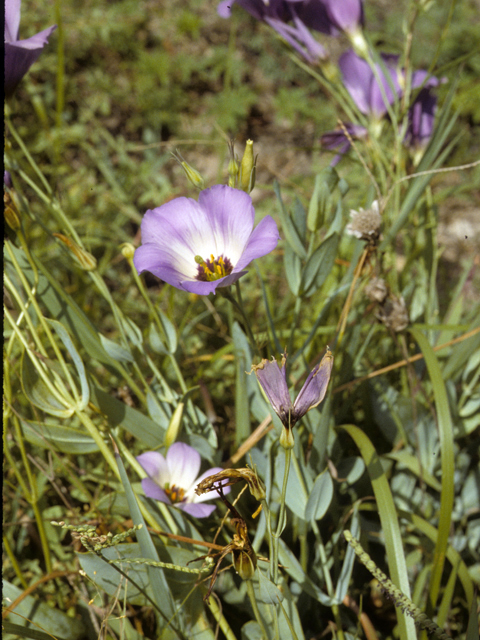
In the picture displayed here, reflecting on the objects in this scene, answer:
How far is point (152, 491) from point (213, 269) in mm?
324

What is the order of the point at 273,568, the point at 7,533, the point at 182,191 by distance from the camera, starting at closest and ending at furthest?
the point at 273,568 → the point at 7,533 → the point at 182,191

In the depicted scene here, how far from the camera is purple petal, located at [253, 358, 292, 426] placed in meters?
0.54

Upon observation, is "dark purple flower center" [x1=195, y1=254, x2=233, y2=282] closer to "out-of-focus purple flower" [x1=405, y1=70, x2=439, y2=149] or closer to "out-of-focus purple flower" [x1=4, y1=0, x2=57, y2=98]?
"out-of-focus purple flower" [x1=4, y1=0, x2=57, y2=98]

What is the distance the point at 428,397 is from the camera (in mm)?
1026

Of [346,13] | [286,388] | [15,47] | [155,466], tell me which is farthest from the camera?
[346,13]

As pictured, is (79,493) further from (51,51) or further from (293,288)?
(51,51)

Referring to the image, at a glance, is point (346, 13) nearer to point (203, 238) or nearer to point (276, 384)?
point (203, 238)

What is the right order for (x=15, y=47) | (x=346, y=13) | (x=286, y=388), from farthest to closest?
(x=346, y=13) < (x=15, y=47) < (x=286, y=388)

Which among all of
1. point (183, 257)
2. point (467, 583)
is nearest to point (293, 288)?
point (183, 257)

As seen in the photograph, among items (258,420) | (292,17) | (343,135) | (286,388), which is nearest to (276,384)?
(286,388)

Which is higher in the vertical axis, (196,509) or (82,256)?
(82,256)

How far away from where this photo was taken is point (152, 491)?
0.71m

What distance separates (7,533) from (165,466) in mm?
446

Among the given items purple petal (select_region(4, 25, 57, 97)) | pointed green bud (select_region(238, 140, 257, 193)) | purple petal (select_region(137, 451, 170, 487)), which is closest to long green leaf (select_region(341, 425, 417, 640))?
purple petal (select_region(137, 451, 170, 487))
